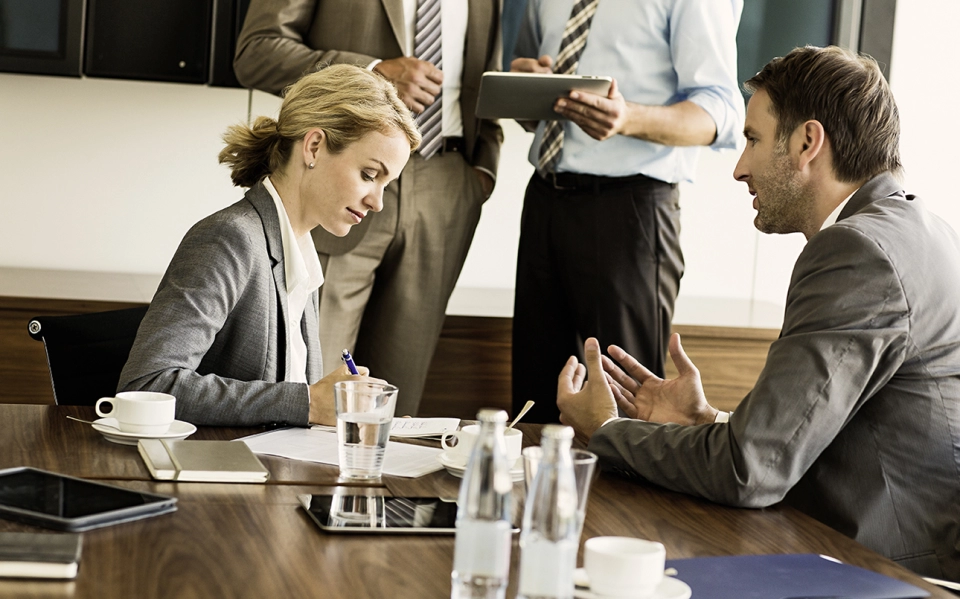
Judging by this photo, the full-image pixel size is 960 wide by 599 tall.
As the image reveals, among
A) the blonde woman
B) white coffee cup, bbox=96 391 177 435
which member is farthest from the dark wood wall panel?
white coffee cup, bbox=96 391 177 435

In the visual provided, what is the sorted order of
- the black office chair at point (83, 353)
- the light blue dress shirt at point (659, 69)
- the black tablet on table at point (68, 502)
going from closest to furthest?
1. the black tablet on table at point (68, 502)
2. the black office chair at point (83, 353)
3. the light blue dress shirt at point (659, 69)

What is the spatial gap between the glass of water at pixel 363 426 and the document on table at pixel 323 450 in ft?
0.11

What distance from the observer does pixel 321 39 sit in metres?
2.87

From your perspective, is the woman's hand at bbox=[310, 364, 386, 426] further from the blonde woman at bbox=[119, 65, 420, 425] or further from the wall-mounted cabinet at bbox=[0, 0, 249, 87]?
the wall-mounted cabinet at bbox=[0, 0, 249, 87]

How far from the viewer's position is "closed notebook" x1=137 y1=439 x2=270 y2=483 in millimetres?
1298

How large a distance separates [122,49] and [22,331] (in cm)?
88

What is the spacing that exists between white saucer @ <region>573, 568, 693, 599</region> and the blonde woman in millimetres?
746

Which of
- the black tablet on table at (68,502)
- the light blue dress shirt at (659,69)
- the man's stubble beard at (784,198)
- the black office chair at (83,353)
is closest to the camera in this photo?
the black tablet on table at (68,502)

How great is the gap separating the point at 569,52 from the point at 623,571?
215 centimetres

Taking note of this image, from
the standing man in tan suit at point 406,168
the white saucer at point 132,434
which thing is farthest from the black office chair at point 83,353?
the standing man in tan suit at point 406,168

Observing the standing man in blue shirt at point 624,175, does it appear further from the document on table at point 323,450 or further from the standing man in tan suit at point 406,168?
the document on table at point 323,450

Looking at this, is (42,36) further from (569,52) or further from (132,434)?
(132,434)

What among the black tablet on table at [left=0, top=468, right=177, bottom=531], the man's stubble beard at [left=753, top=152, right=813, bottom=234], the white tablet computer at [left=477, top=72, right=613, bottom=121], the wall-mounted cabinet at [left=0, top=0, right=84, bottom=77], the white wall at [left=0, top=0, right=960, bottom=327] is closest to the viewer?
the black tablet on table at [left=0, top=468, right=177, bottom=531]

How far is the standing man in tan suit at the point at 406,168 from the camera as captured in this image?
9.23 ft
